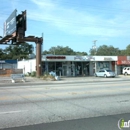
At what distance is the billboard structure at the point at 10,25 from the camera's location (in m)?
33.6

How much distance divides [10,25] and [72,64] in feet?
48.8

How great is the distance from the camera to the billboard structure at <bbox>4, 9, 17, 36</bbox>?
33.6 m

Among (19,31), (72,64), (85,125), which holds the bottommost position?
(85,125)

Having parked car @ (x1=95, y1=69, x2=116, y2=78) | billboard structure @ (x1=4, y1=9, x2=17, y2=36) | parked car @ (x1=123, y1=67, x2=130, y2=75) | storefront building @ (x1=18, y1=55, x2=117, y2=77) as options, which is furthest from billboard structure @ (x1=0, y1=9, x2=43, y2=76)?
parked car @ (x1=123, y1=67, x2=130, y2=75)

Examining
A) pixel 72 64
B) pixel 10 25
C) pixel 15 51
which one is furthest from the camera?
pixel 15 51

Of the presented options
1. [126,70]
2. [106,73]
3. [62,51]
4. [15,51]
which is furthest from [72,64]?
[62,51]

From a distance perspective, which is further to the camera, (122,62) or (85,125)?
(122,62)

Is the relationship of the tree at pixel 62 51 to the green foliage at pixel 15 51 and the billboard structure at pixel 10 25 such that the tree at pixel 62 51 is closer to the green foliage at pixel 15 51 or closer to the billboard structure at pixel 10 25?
the green foliage at pixel 15 51

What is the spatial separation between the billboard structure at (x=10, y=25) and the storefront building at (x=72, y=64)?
7.81 m

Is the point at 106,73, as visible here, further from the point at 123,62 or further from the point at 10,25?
the point at 10,25

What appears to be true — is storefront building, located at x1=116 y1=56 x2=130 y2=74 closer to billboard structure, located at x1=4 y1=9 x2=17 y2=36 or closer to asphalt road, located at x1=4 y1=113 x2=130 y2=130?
billboard structure, located at x1=4 y1=9 x2=17 y2=36

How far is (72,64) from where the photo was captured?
44.5 m

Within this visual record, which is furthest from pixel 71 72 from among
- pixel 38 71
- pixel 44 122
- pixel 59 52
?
pixel 59 52

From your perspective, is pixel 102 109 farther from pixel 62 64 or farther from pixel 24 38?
pixel 62 64
